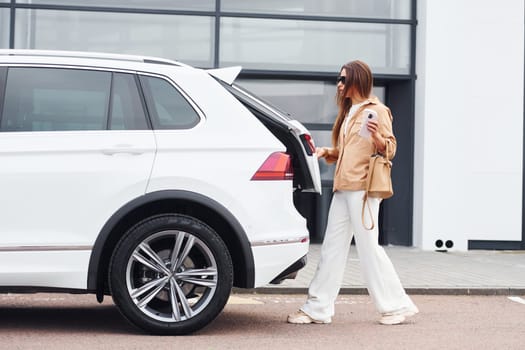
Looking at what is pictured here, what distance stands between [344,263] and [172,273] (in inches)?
54.8

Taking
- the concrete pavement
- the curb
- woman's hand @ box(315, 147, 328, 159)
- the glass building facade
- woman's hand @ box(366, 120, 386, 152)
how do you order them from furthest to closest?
1. the glass building facade
2. the concrete pavement
3. the curb
4. woman's hand @ box(315, 147, 328, 159)
5. woman's hand @ box(366, 120, 386, 152)

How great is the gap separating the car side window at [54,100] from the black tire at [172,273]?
77 centimetres

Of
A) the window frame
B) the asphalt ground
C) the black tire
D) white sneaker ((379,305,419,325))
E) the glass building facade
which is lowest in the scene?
the asphalt ground

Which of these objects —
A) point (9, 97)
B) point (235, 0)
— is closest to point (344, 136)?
point (9, 97)

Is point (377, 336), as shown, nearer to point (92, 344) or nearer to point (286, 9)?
point (92, 344)

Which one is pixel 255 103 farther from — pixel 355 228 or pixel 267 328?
Answer: pixel 267 328

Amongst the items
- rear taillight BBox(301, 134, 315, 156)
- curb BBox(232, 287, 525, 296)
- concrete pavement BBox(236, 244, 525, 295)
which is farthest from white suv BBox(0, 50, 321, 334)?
concrete pavement BBox(236, 244, 525, 295)

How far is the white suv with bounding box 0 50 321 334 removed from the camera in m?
6.60

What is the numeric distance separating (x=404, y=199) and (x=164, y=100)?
9.41 metres

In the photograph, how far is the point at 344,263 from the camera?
25.0ft

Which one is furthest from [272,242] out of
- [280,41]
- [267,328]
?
[280,41]

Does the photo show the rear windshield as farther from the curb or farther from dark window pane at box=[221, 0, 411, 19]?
dark window pane at box=[221, 0, 411, 19]

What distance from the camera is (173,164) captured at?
675cm

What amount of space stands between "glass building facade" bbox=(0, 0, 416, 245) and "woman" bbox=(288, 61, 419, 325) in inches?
307
